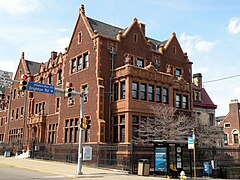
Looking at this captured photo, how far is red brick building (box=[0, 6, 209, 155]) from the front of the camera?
30062 mm

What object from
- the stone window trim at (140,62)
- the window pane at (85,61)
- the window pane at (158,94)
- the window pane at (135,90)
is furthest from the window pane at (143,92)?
the window pane at (85,61)

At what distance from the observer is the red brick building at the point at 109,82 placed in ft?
98.6

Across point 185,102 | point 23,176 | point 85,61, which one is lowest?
point 23,176

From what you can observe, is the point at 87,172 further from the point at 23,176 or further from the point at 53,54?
the point at 53,54

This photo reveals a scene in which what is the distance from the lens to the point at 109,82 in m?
32.1

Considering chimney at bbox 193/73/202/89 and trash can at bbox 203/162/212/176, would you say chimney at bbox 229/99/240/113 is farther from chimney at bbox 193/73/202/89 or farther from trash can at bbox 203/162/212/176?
trash can at bbox 203/162/212/176

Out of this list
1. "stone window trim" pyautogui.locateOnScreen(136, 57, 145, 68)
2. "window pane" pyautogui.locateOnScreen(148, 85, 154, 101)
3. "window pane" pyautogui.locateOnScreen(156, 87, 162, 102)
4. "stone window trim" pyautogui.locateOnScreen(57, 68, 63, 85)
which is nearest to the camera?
"window pane" pyautogui.locateOnScreen(148, 85, 154, 101)

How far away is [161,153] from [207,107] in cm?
2764

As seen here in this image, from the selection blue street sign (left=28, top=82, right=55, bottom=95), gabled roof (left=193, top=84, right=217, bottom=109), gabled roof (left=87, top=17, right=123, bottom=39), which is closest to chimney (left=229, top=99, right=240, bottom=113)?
gabled roof (left=193, top=84, right=217, bottom=109)

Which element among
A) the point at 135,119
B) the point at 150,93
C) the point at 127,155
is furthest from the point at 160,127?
the point at 127,155

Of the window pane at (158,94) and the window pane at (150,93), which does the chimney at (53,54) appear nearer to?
the window pane at (150,93)

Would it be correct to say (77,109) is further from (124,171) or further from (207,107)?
(207,107)

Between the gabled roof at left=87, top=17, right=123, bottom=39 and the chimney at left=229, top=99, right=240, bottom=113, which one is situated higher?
the gabled roof at left=87, top=17, right=123, bottom=39

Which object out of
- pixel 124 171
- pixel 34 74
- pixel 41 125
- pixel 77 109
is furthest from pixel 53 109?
pixel 124 171
